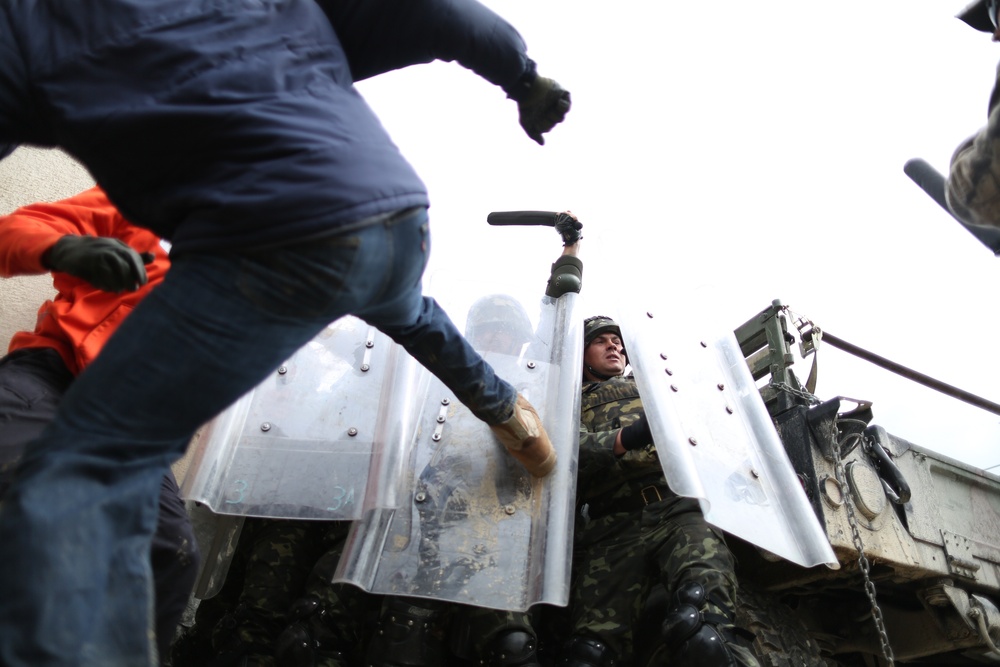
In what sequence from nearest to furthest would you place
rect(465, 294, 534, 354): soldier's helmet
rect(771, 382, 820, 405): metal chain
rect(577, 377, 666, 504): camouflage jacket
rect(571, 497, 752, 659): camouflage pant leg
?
Result: rect(571, 497, 752, 659): camouflage pant leg, rect(465, 294, 534, 354): soldier's helmet, rect(577, 377, 666, 504): camouflage jacket, rect(771, 382, 820, 405): metal chain

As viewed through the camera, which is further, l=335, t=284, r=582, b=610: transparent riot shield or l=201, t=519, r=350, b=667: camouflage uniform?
l=201, t=519, r=350, b=667: camouflage uniform

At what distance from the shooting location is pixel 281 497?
2.45 m

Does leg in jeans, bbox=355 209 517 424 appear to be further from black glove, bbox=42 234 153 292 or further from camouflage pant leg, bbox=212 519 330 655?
camouflage pant leg, bbox=212 519 330 655

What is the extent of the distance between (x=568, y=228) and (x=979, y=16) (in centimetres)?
168

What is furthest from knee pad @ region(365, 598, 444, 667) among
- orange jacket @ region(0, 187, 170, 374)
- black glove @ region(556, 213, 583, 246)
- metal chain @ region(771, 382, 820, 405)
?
metal chain @ region(771, 382, 820, 405)

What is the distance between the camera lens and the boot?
222 centimetres

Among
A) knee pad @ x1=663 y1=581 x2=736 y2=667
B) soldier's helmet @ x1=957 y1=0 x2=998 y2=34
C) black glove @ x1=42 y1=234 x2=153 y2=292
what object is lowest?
knee pad @ x1=663 y1=581 x2=736 y2=667

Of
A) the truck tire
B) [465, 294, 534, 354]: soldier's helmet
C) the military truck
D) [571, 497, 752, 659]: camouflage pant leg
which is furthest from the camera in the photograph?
the military truck

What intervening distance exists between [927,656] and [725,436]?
2315 millimetres

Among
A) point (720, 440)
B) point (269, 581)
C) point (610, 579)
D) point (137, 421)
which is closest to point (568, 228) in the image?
point (720, 440)

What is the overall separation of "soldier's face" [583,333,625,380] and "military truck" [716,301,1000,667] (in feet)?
2.41

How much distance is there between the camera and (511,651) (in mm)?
2521

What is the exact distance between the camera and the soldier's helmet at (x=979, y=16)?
6.14 feet

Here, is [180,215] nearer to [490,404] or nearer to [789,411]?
[490,404]
